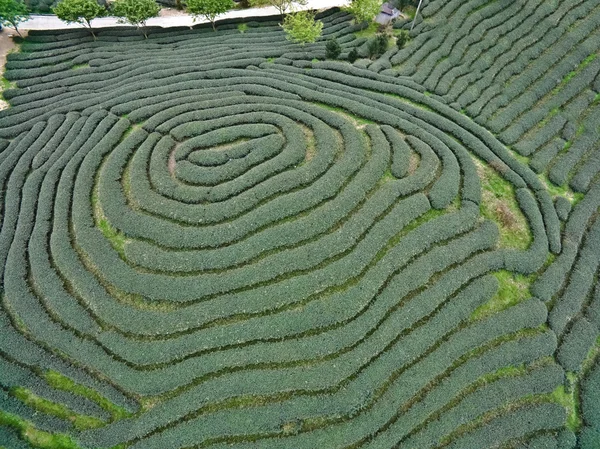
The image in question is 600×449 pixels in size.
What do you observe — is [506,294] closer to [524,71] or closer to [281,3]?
[524,71]

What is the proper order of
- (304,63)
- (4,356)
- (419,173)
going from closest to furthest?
(4,356)
(419,173)
(304,63)

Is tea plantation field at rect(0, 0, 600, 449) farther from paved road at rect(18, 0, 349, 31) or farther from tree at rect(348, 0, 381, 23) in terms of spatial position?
paved road at rect(18, 0, 349, 31)

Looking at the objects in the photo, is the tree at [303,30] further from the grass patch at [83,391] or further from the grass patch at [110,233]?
the grass patch at [83,391]

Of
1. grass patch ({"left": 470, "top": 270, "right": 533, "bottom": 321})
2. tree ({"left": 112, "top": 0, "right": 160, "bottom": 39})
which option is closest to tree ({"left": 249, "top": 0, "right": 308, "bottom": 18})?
tree ({"left": 112, "top": 0, "right": 160, "bottom": 39})

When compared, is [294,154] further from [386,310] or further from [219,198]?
[386,310]

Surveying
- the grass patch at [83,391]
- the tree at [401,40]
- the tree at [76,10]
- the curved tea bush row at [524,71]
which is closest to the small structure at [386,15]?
the curved tea bush row at [524,71]

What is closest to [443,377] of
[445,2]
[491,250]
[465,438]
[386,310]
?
[465,438]
